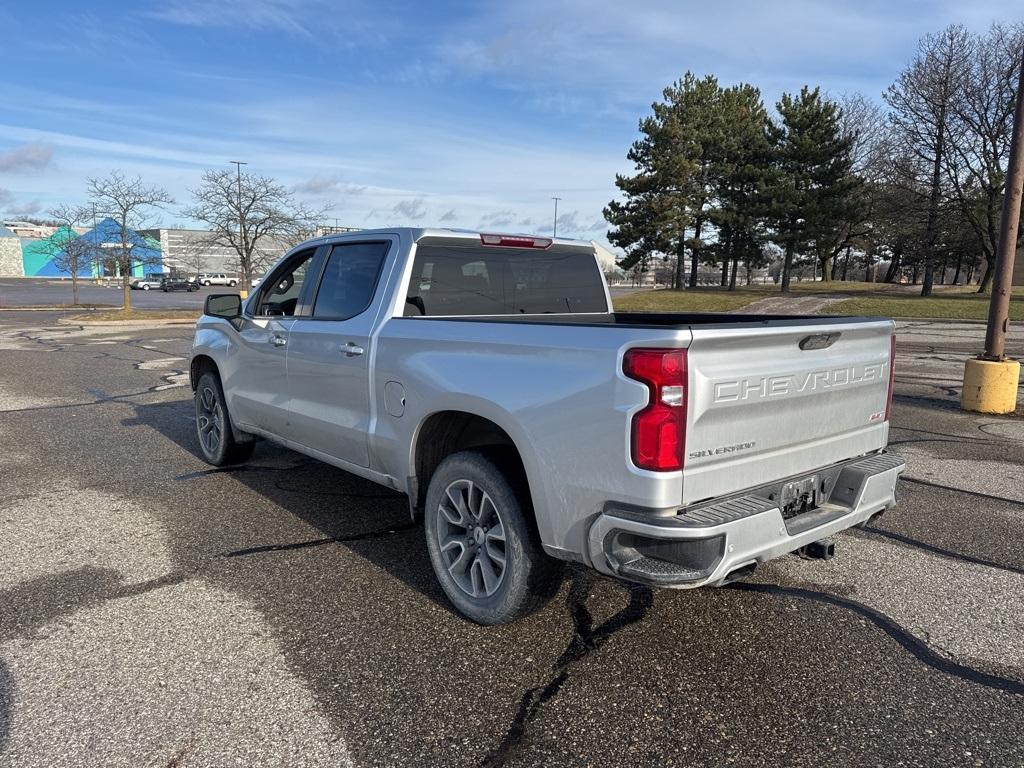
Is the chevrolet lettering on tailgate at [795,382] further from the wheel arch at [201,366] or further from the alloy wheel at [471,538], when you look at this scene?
the wheel arch at [201,366]

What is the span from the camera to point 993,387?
858cm

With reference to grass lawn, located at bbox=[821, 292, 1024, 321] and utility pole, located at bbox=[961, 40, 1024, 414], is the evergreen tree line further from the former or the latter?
utility pole, located at bbox=[961, 40, 1024, 414]

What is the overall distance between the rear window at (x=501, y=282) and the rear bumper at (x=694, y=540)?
195 cm

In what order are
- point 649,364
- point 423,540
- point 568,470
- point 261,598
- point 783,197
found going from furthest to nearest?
point 783,197
point 423,540
point 261,598
point 568,470
point 649,364

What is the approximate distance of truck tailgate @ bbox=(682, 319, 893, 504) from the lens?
2.71 metres

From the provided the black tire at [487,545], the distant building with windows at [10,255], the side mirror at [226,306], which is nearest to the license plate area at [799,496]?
the black tire at [487,545]

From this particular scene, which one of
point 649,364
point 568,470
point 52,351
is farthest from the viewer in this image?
point 52,351

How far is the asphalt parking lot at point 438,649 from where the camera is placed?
8.59ft

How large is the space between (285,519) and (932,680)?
3.77 m

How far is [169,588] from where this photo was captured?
387cm

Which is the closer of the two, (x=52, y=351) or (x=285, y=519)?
(x=285, y=519)

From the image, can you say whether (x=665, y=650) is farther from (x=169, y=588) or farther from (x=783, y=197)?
(x=783, y=197)

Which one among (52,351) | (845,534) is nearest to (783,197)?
(52,351)

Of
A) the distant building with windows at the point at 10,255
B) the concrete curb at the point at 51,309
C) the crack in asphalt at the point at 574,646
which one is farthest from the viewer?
the distant building with windows at the point at 10,255
